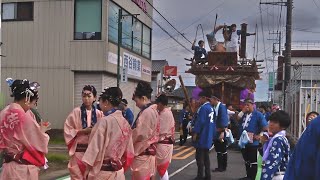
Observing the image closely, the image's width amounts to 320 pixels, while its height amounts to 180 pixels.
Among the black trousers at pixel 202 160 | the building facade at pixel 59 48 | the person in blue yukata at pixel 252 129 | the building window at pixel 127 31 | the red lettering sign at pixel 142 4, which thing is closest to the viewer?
the black trousers at pixel 202 160

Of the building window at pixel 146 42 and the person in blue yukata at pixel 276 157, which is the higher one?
the building window at pixel 146 42

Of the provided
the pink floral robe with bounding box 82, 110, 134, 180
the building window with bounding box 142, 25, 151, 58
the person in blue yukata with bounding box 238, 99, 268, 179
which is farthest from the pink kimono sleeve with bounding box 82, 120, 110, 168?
the building window with bounding box 142, 25, 151, 58

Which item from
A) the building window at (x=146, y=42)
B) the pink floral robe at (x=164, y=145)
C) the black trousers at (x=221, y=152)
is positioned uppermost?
the building window at (x=146, y=42)

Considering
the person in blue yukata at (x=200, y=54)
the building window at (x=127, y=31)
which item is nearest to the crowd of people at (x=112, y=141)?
the person in blue yukata at (x=200, y=54)

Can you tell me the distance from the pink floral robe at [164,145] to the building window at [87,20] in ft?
39.0

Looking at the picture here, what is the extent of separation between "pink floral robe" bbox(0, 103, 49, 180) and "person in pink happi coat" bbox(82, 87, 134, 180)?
0.57 m

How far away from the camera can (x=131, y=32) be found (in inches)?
916

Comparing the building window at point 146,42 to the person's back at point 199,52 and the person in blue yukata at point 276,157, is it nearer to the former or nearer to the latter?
the person's back at point 199,52

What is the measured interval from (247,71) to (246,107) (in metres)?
9.00

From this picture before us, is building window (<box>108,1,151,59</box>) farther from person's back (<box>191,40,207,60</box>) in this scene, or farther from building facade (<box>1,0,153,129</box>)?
person's back (<box>191,40,207,60</box>)

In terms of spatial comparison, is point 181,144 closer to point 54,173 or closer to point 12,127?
point 54,173

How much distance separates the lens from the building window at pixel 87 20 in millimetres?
19250

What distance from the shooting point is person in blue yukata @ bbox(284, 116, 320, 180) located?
85.2 inches

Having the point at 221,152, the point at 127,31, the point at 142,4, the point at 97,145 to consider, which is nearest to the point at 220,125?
the point at 221,152
